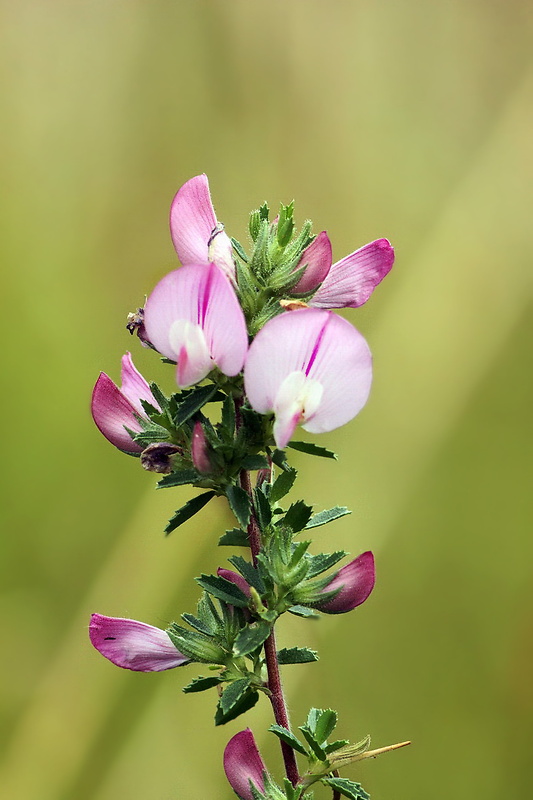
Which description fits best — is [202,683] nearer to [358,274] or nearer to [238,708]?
[238,708]

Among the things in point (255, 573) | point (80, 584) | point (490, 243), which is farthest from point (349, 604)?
point (490, 243)

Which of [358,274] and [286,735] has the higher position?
[358,274]

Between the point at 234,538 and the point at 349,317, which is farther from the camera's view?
the point at 349,317

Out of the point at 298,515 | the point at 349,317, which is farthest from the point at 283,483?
the point at 349,317

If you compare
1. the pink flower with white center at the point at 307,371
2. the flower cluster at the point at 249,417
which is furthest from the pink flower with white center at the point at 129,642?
the pink flower with white center at the point at 307,371

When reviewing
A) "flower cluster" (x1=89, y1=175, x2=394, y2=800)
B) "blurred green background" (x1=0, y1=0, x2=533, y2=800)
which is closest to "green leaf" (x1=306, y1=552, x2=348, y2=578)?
"flower cluster" (x1=89, y1=175, x2=394, y2=800)

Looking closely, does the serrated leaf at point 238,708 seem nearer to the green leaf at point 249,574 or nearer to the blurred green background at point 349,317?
the green leaf at point 249,574
